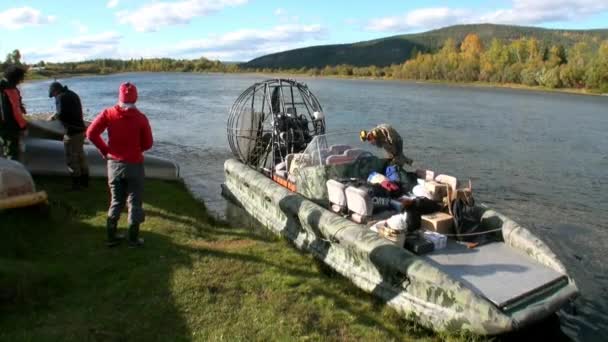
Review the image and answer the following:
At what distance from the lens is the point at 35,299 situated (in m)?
4.92

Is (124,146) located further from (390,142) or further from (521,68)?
(521,68)

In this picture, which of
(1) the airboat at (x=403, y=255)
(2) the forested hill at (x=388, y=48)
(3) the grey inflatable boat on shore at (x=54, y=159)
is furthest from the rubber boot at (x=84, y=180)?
(2) the forested hill at (x=388, y=48)

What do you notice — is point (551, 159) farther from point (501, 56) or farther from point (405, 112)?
point (501, 56)

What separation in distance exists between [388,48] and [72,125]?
18388cm

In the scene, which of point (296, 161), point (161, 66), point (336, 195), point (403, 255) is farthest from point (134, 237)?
point (161, 66)

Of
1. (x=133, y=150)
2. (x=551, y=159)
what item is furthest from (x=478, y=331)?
(x=551, y=159)

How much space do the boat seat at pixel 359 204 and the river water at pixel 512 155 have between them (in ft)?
9.87

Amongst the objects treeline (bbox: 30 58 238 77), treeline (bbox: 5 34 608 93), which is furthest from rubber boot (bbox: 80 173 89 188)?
treeline (bbox: 30 58 238 77)

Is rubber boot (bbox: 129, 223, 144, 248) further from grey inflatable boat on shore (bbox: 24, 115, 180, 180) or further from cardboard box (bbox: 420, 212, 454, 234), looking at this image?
grey inflatable boat on shore (bbox: 24, 115, 180, 180)

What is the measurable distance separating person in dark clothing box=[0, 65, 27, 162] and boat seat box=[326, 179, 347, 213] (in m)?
5.13

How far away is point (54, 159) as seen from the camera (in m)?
9.55

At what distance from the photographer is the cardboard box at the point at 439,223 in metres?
6.92

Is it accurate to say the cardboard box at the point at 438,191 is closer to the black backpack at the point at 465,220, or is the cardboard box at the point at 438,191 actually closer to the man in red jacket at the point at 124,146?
the black backpack at the point at 465,220

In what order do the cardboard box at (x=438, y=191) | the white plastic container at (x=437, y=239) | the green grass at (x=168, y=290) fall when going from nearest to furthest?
the green grass at (x=168, y=290) < the white plastic container at (x=437, y=239) < the cardboard box at (x=438, y=191)
